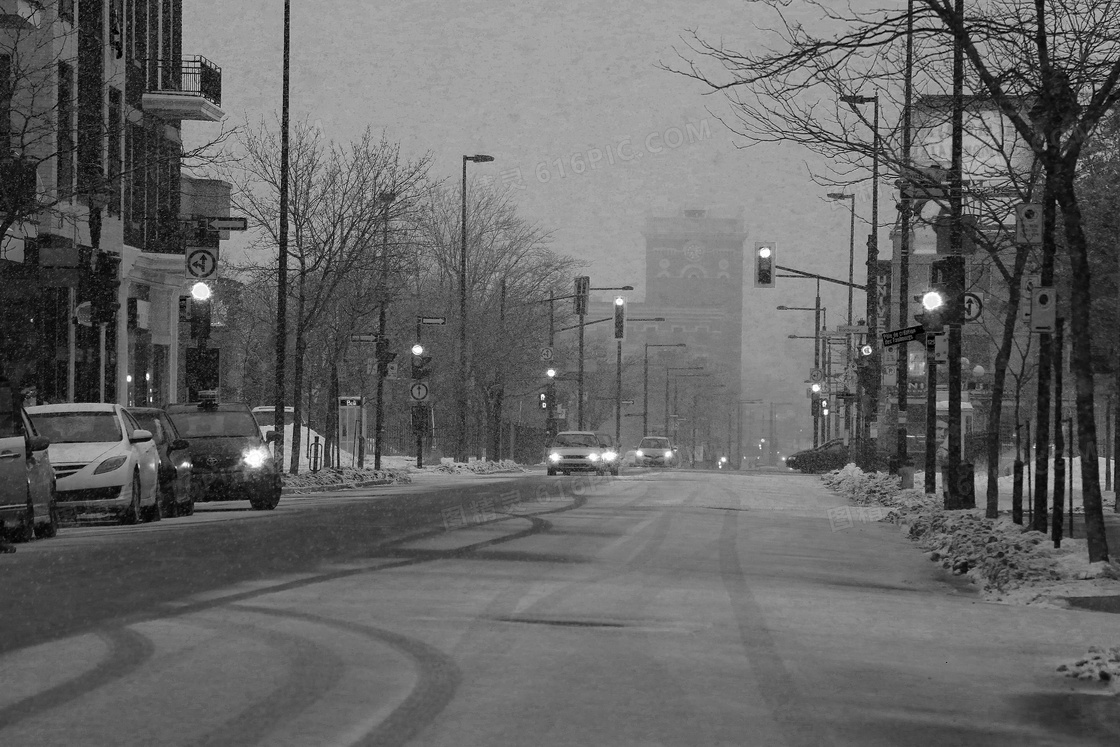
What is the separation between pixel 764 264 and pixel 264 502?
749 inches


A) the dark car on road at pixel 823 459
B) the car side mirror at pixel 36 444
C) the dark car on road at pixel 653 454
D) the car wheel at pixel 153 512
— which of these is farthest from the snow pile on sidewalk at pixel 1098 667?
the dark car on road at pixel 653 454

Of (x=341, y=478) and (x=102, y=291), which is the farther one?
(x=341, y=478)

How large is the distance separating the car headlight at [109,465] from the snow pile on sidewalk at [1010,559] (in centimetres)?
1053

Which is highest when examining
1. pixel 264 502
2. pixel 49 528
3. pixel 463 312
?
pixel 463 312

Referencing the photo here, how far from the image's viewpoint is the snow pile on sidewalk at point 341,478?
38500 millimetres

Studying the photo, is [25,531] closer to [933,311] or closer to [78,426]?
[78,426]

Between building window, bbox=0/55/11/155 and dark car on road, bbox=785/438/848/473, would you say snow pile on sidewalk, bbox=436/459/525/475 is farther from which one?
building window, bbox=0/55/11/155

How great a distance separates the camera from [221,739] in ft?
24.9

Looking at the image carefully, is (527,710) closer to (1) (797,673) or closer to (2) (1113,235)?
(1) (797,673)

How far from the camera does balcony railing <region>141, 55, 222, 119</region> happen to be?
158 feet

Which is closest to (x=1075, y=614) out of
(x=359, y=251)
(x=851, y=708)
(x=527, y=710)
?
(x=851, y=708)

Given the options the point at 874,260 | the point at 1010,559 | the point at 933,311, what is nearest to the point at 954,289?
the point at 933,311

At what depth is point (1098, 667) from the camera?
403 inches

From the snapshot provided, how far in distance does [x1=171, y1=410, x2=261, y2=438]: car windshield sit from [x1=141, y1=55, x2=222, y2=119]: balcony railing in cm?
2078
